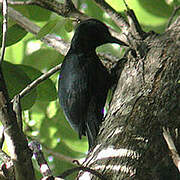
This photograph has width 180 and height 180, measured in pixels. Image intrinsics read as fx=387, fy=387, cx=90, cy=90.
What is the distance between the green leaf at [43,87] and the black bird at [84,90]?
0.20 metres

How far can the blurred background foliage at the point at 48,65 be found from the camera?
8.46ft

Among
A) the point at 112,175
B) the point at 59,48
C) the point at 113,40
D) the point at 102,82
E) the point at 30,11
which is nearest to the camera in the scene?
the point at 112,175

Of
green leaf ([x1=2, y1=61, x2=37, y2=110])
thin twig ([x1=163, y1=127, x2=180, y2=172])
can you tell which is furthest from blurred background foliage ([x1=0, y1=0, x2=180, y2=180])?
thin twig ([x1=163, y1=127, x2=180, y2=172])

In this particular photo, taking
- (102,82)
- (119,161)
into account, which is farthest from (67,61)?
(119,161)

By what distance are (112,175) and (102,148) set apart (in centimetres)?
16

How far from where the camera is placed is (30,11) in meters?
3.07

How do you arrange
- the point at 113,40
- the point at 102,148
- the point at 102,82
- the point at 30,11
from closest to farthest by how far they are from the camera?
the point at 102,148 → the point at 102,82 → the point at 113,40 → the point at 30,11

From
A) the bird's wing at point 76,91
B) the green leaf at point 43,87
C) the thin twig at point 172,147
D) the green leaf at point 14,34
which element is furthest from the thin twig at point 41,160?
the green leaf at point 14,34

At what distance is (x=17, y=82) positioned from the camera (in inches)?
94.4

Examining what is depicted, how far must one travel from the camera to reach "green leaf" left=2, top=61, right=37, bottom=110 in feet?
7.86

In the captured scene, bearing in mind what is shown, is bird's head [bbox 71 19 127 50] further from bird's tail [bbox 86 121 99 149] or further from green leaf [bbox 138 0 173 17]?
bird's tail [bbox 86 121 99 149]

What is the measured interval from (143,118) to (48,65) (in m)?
1.44

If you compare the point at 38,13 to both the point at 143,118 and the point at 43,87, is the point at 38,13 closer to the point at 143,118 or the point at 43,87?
the point at 43,87

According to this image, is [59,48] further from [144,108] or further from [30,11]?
[144,108]
